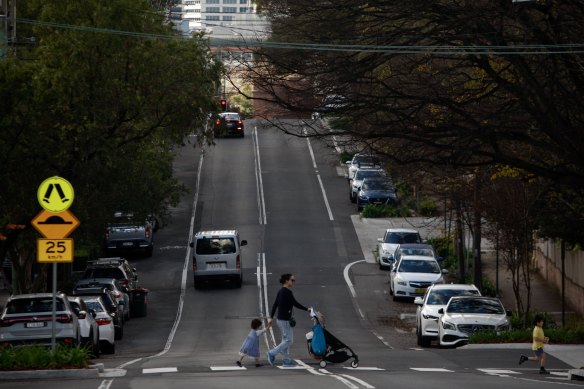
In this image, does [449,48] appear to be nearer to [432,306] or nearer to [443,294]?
[432,306]

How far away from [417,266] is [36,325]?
1974 cm

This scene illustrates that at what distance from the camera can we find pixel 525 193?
31344mm

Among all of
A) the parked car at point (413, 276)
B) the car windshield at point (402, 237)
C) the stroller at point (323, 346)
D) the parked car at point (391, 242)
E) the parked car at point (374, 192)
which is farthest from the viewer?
the parked car at point (374, 192)

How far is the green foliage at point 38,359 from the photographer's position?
20406 mm

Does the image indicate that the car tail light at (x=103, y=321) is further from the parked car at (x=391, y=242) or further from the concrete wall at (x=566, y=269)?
the parked car at (x=391, y=242)

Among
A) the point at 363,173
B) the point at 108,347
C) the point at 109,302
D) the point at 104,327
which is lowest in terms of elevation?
the point at 108,347

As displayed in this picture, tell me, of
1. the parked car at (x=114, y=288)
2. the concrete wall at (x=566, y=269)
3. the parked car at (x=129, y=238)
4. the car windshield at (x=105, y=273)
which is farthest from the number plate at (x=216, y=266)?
the concrete wall at (x=566, y=269)

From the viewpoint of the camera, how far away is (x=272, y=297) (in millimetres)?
40562

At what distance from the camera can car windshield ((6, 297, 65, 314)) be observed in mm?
24297

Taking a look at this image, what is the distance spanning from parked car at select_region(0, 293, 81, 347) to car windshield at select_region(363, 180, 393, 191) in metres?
37.2

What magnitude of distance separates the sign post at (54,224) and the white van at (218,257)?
2169 centimetres

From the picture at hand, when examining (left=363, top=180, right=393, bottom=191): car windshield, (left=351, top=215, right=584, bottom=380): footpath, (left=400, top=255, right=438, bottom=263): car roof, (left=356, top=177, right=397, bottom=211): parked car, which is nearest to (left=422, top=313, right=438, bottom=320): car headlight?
(left=351, top=215, right=584, bottom=380): footpath

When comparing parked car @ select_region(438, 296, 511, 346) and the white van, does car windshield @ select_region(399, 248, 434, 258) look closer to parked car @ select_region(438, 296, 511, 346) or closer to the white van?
the white van

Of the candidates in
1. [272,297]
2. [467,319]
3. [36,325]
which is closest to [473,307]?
[467,319]
